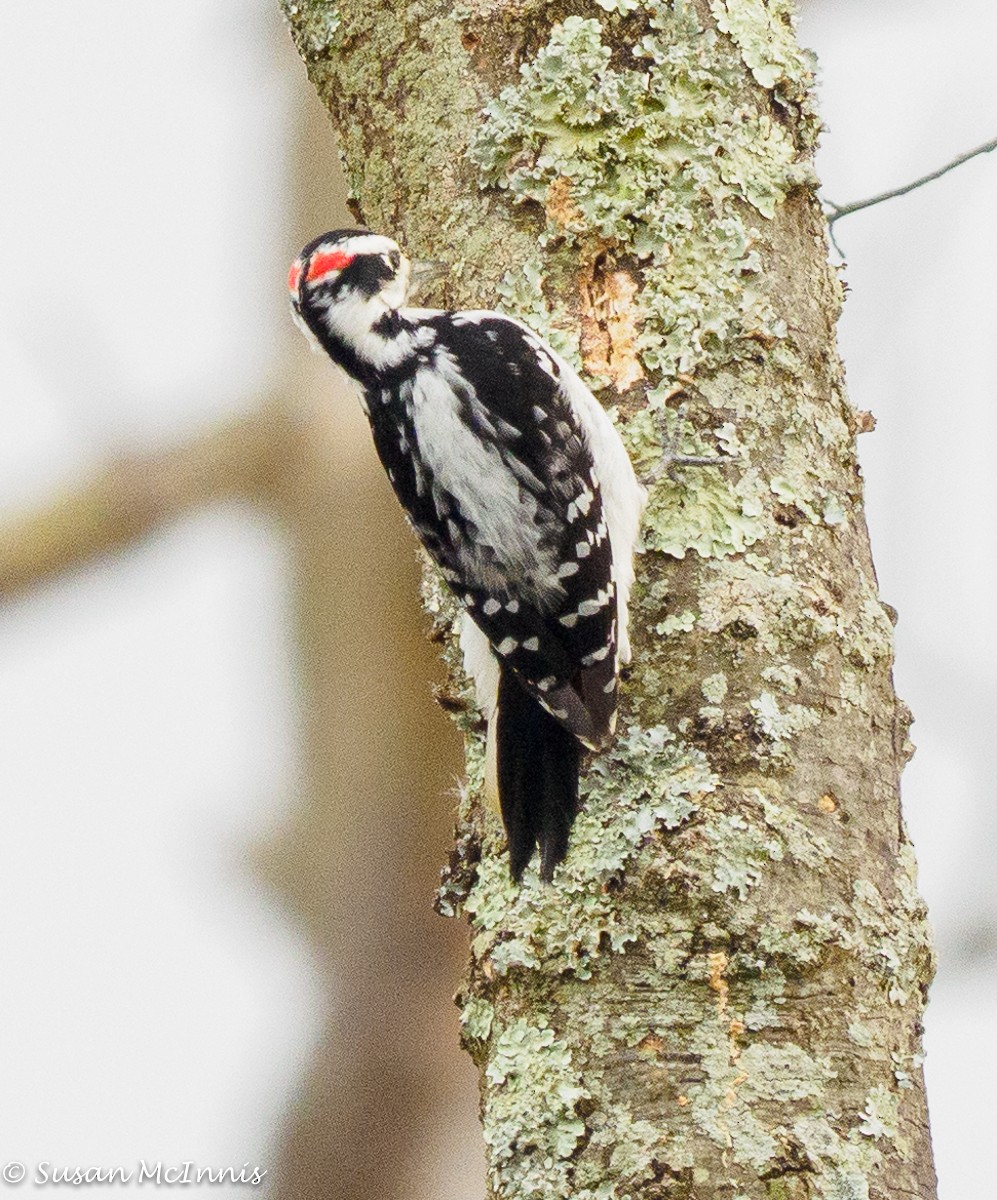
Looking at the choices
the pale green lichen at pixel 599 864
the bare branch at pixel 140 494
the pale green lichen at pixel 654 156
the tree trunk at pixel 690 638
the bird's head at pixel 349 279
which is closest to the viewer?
the tree trunk at pixel 690 638

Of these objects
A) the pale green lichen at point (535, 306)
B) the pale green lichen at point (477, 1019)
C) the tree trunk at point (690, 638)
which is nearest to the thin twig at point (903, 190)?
the tree trunk at point (690, 638)

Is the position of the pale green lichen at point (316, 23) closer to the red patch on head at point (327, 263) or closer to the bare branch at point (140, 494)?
the red patch on head at point (327, 263)

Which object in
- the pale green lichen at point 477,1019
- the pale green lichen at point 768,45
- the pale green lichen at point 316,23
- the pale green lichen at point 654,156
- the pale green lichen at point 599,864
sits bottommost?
the pale green lichen at point 477,1019

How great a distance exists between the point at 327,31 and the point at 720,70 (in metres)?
0.80

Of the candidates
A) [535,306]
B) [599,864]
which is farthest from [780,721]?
[535,306]

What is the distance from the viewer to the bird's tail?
2340 mm

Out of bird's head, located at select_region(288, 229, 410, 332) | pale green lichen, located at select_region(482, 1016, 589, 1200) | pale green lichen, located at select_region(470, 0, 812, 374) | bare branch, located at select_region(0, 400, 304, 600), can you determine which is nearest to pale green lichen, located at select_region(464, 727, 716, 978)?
pale green lichen, located at select_region(482, 1016, 589, 1200)

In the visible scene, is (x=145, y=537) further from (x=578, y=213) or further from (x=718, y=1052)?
(x=718, y=1052)

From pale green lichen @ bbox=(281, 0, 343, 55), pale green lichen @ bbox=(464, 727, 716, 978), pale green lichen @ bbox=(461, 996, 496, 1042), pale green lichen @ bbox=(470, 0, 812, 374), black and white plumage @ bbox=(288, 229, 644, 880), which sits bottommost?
pale green lichen @ bbox=(461, 996, 496, 1042)

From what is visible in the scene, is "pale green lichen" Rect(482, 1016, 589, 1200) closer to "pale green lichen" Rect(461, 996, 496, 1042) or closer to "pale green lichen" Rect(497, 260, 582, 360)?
"pale green lichen" Rect(461, 996, 496, 1042)

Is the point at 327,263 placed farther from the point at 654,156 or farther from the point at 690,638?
the point at 690,638

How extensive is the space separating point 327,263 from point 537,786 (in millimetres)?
1184

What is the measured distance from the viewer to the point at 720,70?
2725mm

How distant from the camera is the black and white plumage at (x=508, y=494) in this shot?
2.50 metres
